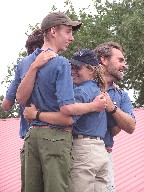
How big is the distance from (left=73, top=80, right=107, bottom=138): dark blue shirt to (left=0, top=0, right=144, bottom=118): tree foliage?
913 inches

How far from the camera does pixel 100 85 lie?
334 cm

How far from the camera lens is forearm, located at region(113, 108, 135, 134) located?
342cm

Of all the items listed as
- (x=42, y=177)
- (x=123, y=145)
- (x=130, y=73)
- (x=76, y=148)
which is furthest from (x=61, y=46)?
(x=130, y=73)

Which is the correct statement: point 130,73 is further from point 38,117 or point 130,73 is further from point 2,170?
point 38,117

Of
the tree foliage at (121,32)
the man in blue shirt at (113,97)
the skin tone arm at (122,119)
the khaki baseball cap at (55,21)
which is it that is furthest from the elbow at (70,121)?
the tree foliage at (121,32)

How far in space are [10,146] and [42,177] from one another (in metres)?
7.71

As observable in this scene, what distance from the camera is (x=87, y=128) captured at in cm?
316

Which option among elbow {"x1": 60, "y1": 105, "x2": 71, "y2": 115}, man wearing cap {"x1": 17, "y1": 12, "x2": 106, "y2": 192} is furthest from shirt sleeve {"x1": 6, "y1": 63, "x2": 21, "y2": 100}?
elbow {"x1": 60, "y1": 105, "x2": 71, "y2": 115}

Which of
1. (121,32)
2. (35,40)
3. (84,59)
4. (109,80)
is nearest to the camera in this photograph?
(84,59)

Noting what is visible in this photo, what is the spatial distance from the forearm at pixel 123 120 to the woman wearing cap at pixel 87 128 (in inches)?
6.7

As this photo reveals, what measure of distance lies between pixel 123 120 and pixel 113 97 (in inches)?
12.3

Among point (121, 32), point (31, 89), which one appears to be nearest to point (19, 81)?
point (31, 89)

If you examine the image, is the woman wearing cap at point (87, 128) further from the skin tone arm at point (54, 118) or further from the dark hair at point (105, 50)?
the dark hair at point (105, 50)

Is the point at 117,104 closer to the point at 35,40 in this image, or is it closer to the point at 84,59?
the point at 84,59
